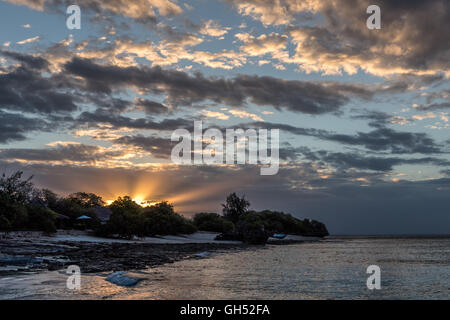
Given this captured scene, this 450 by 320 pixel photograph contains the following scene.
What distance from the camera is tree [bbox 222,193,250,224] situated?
177 metres

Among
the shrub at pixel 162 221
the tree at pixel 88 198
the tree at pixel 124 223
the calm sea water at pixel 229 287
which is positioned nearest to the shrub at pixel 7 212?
the tree at pixel 124 223

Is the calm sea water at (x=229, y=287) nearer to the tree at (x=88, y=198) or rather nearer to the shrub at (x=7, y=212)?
the shrub at (x=7, y=212)

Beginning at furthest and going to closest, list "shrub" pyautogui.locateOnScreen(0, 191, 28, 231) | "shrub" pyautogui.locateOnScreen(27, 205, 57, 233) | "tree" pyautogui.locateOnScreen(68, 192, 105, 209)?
1. "tree" pyautogui.locateOnScreen(68, 192, 105, 209)
2. "shrub" pyautogui.locateOnScreen(27, 205, 57, 233)
3. "shrub" pyautogui.locateOnScreen(0, 191, 28, 231)

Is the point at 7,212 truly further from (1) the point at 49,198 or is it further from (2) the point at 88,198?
(2) the point at 88,198

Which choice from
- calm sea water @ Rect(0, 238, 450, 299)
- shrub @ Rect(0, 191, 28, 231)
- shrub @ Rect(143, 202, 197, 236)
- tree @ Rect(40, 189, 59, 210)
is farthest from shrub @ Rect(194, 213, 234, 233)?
calm sea water @ Rect(0, 238, 450, 299)

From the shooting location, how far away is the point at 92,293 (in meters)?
16.8

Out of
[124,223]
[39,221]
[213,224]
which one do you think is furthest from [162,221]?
[213,224]

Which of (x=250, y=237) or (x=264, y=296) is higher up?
(x=264, y=296)

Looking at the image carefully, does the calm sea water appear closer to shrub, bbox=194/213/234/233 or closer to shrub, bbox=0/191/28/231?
shrub, bbox=0/191/28/231

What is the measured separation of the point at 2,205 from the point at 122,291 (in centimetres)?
3800
